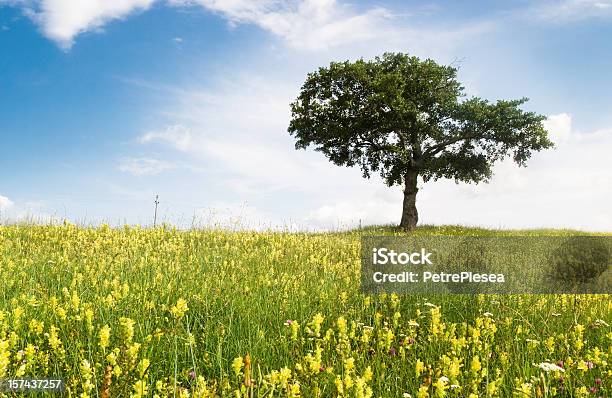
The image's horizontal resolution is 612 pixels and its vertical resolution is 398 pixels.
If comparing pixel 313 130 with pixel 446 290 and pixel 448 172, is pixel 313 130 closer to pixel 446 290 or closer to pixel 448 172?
pixel 448 172

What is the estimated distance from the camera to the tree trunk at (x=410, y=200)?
30.4 meters

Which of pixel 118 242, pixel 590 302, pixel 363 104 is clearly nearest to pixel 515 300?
pixel 590 302

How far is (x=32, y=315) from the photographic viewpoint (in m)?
5.59

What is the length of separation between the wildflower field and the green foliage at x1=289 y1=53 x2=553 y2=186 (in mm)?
19119

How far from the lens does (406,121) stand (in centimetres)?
2831

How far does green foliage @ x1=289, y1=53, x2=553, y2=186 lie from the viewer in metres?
28.4

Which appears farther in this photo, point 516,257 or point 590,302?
point 516,257

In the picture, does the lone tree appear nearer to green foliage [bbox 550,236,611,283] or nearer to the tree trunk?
the tree trunk

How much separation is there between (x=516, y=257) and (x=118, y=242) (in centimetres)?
943

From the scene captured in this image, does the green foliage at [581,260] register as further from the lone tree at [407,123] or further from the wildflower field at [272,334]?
the lone tree at [407,123]

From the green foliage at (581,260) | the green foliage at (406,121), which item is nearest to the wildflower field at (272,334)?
the green foliage at (581,260)
